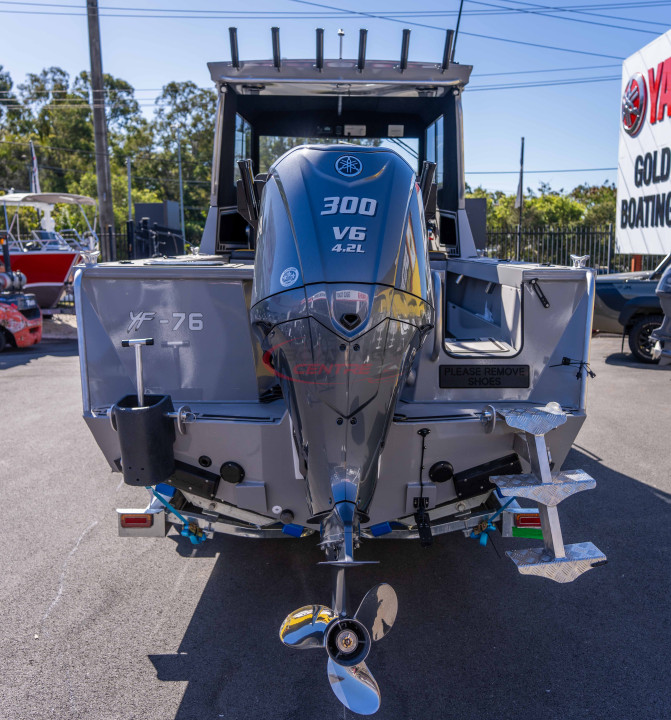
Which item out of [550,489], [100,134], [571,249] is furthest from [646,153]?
→ [550,489]

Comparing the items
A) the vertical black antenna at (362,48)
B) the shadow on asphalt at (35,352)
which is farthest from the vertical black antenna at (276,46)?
the shadow on asphalt at (35,352)

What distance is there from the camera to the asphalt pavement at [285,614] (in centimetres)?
282

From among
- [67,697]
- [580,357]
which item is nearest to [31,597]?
[67,697]

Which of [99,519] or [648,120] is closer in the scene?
[99,519]

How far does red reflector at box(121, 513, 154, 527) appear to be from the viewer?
11.0 feet

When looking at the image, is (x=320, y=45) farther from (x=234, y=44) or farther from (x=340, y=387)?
(x=340, y=387)

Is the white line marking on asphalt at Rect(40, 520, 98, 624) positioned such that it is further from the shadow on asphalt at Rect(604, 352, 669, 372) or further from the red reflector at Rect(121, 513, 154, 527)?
the shadow on asphalt at Rect(604, 352, 669, 372)

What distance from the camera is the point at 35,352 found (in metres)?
12.7

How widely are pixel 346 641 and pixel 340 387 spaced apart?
88 cm

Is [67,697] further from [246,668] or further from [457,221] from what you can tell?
[457,221]

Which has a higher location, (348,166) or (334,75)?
(334,75)

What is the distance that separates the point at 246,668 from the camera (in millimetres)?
3055

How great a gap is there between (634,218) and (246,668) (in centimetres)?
1771

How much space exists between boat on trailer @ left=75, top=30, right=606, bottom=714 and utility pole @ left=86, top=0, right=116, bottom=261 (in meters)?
13.5
